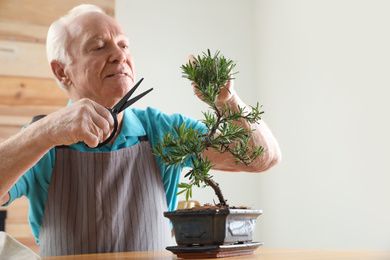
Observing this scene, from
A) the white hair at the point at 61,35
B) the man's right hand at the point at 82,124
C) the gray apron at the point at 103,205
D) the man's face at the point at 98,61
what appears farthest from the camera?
the white hair at the point at 61,35

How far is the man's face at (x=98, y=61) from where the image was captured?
64.7 inches

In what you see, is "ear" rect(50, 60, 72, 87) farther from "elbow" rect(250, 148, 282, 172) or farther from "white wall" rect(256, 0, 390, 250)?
"white wall" rect(256, 0, 390, 250)

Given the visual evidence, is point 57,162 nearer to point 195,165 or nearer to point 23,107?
point 195,165

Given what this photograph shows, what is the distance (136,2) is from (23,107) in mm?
1116

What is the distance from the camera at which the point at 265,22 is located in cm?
360

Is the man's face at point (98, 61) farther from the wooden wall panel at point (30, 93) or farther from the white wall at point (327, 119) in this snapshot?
the white wall at point (327, 119)

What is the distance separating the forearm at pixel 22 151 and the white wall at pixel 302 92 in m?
1.76

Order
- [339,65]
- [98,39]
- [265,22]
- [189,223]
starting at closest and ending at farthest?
[189,223]
[98,39]
[339,65]
[265,22]

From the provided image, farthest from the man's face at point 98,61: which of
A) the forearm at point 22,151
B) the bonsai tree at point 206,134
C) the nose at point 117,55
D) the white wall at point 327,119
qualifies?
the white wall at point 327,119

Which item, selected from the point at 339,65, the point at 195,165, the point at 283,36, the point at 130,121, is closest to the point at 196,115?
the point at 283,36

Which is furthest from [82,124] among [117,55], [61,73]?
[61,73]

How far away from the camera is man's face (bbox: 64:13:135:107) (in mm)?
1645

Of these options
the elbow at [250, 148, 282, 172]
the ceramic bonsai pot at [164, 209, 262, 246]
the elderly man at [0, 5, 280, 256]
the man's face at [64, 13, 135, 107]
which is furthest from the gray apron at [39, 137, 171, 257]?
the ceramic bonsai pot at [164, 209, 262, 246]

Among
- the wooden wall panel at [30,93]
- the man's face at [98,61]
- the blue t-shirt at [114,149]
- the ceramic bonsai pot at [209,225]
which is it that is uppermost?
the wooden wall panel at [30,93]
